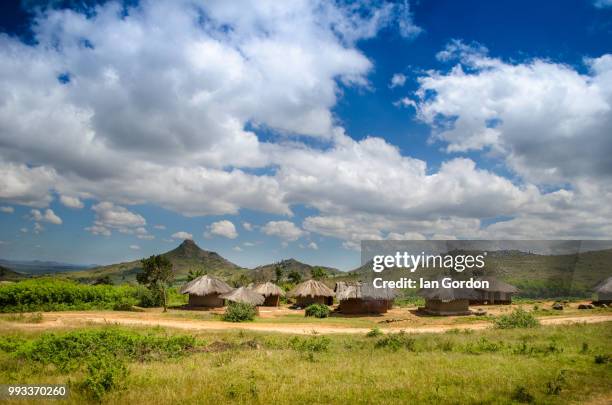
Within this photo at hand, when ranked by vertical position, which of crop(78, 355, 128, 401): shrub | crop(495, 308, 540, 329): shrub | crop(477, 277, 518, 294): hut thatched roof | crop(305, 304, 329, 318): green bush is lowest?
crop(305, 304, 329, 318): green bush

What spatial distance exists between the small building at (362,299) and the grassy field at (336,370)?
2020 centimetres

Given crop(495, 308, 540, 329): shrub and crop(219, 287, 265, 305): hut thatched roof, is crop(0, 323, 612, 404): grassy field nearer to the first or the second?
crop(495, 308, 540, 329): shrub

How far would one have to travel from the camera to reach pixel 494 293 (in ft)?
150

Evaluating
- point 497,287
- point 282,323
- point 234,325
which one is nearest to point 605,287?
point 497,287

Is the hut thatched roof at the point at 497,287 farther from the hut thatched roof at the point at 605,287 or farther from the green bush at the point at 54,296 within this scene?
the green bush at the point at 54,296

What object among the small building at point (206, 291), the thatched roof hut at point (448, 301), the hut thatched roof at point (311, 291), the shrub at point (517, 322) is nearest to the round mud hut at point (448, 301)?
the thatched roof hut at point (448, 301)

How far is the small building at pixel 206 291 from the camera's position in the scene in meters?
38.8

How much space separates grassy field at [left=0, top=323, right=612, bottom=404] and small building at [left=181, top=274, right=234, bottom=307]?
878 inches

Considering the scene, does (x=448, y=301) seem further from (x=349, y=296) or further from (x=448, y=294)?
(x=349, y=296)

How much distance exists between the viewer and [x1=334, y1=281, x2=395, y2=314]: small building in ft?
123

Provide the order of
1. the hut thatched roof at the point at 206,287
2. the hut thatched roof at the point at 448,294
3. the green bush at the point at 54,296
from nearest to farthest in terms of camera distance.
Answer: the green bush at the point at 54,296, the hut thatched roof at the point at 448,294, the hut thatched roof at the point at 206,287

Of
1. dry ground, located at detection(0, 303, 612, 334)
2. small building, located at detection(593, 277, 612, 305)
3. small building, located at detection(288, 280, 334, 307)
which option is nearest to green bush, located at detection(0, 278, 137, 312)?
dry ground, located at detection(0, 303, 612, 334)

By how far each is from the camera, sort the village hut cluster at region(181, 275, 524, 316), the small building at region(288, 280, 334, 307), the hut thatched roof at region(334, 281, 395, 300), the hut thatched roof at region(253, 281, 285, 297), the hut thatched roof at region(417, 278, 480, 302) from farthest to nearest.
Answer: the hut thatched roof at region(253, 281, 285, 297), the small building at region(288, 280, 334, 307), the hut thatched roof at region(334, 281, 395, 300), the village hut cluster at region(181, 275, 524, 316), the hut thatched roof at region(417, 278, 480, 302)

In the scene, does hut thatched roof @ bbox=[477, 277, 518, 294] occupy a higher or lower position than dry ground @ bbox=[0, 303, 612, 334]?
higher
